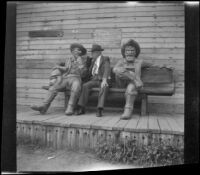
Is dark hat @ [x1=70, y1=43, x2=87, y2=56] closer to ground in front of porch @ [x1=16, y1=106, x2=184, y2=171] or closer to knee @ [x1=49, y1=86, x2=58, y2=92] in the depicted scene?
knee @ [x1=49, y1=86, x2=58, y2=92]

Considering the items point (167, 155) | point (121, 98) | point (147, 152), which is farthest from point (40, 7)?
point (167, 155)

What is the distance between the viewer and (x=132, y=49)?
4102 millimetres

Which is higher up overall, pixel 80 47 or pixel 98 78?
pixel 80 47

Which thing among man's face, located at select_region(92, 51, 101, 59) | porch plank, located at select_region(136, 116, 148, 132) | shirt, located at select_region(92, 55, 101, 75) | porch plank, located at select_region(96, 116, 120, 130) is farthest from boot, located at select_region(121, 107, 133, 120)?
man's face, located at select_region(92, 51, 101, 59)

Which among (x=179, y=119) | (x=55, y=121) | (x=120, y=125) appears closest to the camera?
(x=120, y=125)

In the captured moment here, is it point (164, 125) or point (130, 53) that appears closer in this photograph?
point (164, 125)

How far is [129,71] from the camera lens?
13.3 ft

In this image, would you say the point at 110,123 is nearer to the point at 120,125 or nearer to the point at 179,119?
the point at 120,125

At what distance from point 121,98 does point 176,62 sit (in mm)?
1285

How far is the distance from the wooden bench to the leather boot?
0.18 meters

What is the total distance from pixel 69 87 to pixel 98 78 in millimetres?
606

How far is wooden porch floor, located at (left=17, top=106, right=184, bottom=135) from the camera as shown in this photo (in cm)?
347

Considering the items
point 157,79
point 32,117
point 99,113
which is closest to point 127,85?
point 157,79

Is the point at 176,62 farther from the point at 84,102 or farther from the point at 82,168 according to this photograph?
the point at 82,168
